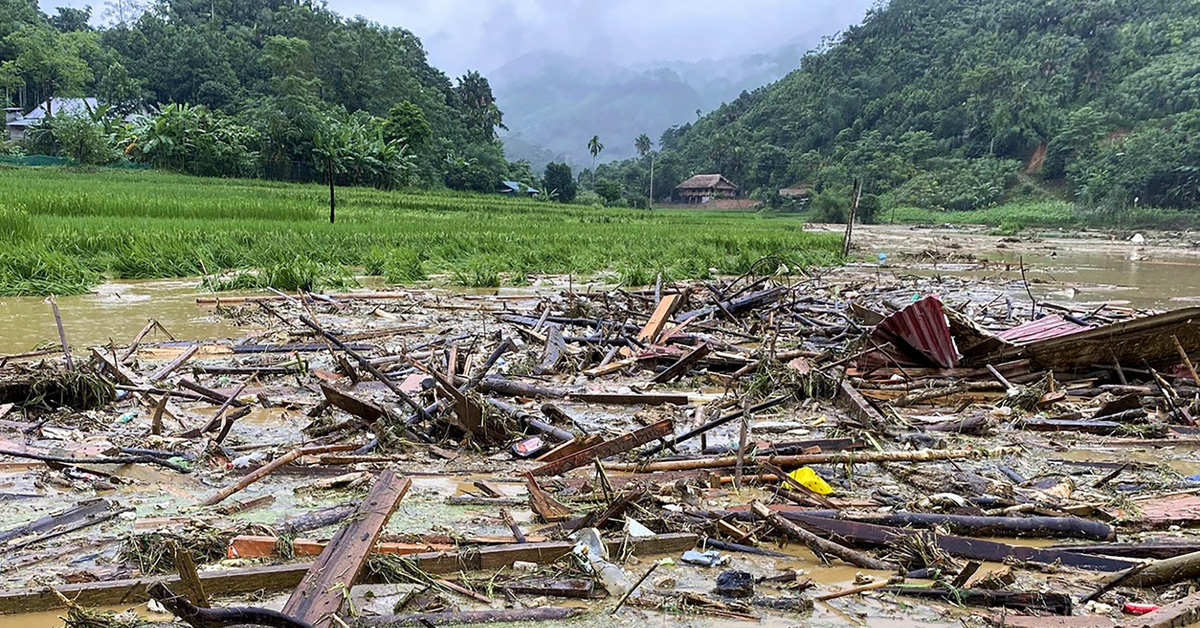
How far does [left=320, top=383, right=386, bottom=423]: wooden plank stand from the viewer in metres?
4.22

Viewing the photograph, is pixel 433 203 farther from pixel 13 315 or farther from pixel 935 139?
pixel 935 139

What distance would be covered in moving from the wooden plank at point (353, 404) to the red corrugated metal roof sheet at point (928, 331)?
435 centimetres

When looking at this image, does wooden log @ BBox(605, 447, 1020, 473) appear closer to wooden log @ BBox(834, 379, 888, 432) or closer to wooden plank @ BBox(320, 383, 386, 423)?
wooden log @ BBox(834, 379, 888, 432)

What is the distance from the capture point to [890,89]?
3477 inches

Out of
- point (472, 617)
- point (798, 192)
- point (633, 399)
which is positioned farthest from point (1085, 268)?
point (798, 192)

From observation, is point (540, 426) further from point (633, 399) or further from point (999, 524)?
point (999, 524)

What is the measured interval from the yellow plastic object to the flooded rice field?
0.01 m

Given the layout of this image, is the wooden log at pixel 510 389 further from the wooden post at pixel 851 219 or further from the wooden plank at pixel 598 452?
the wooden post at pixel 851 219

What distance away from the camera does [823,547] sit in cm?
288

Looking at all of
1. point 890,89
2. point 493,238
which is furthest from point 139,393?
point 890,89

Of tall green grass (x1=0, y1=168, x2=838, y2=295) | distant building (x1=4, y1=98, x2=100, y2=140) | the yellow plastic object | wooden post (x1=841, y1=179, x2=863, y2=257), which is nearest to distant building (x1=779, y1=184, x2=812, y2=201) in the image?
tall green grass (x1=0, y1=168, x2=838, y2=295)

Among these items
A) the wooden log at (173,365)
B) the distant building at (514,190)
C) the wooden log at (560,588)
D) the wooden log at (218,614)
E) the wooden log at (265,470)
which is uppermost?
the distant building at (514,190)

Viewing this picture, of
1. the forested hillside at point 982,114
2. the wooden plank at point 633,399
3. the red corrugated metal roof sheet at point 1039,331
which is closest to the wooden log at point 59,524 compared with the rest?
the wooden plank at point 633,399

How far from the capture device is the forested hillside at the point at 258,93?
131 ft
